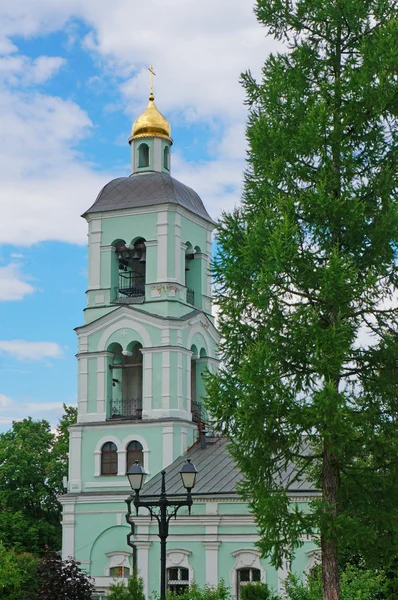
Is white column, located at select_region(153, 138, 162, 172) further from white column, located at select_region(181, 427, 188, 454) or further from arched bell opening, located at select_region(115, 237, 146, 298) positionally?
white column, located at select_region(181, 427, 188, 454)

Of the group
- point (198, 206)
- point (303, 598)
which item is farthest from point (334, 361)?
point (198, 206)

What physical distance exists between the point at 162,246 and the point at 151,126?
16.0 ft

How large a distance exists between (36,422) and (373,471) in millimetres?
30728

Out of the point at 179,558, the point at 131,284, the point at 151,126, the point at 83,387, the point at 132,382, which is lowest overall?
the point at 179,558

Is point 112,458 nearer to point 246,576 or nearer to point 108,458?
point 108,458

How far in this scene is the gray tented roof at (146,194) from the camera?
33.6 m

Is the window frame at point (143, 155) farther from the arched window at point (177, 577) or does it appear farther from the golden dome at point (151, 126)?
the arched window at point (177, 577)

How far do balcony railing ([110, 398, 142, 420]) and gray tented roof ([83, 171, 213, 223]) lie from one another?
6.53 metres

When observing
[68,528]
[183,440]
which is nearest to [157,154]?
[183,440]

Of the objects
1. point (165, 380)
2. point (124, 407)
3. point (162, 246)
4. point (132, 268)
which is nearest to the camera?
point (165, 380)

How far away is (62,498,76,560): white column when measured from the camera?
32.3m

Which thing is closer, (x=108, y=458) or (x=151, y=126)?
(x=108, y=458)

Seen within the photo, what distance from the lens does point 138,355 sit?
33750mm

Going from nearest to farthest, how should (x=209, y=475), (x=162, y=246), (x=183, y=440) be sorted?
1. (x=209, y=475)
2. (x=183, y=440)
3. (x=162, y=246)
